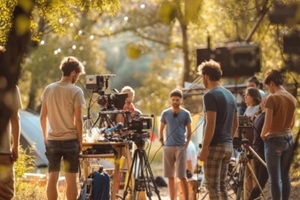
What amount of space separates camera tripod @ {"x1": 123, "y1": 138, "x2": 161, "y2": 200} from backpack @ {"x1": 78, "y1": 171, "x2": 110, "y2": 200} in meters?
0.56

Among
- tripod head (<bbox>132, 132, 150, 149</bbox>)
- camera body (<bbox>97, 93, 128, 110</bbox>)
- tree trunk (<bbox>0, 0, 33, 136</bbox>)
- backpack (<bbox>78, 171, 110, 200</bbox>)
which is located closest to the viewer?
tree trunk (<bbox>0, 0, 33, 136</bbox>)

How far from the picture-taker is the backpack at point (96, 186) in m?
10.6

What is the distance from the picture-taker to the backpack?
10594 mm

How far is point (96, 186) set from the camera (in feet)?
34.9

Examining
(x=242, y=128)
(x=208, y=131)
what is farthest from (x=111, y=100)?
(x=208, y=131)

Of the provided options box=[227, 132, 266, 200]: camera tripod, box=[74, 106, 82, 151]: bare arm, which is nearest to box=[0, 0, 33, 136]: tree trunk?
box=[74, 106, 82, 151]: bare arm

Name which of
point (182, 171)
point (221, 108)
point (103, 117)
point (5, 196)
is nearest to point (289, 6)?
point (5, 196)

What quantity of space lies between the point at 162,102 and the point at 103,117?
1026 inches

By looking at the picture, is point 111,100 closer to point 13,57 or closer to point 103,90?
point 103,90

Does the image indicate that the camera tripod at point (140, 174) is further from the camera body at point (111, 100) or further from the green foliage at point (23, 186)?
the green foliage at point (23, 186)

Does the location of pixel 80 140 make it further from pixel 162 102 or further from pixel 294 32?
pixel 162 102

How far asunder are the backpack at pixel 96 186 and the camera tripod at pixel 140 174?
56cm

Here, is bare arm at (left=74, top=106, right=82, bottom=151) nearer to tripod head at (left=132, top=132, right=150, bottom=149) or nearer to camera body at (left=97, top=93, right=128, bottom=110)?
tripod head at (left=132, top=132, right=150, bottom=149)

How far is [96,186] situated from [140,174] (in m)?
1.08
